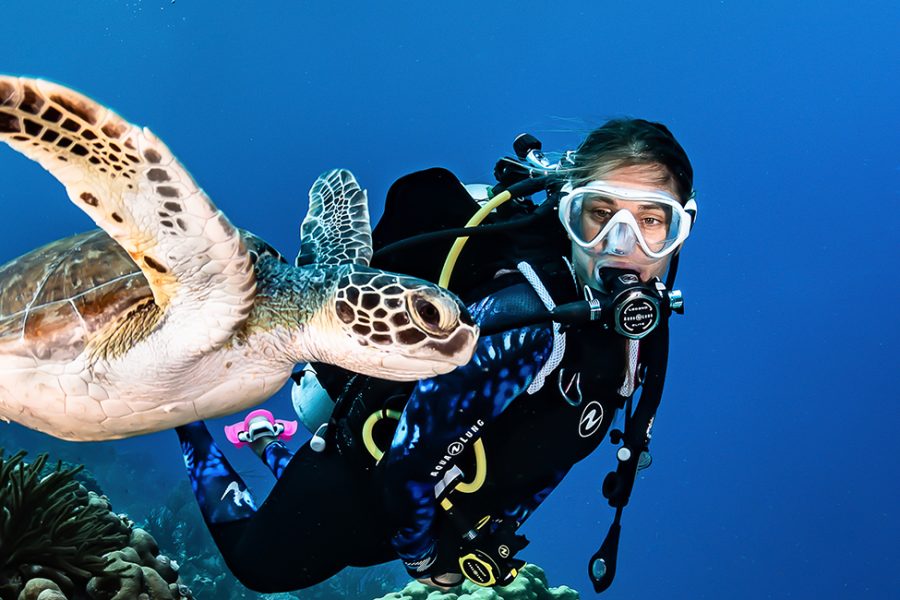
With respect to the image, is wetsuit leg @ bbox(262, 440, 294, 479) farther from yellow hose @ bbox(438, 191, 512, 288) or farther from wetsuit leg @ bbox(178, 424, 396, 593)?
yellow hose @ bbox(438, 191, 512, 288)

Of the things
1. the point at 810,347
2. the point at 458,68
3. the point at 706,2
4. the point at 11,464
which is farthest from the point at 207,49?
the point at 11,464

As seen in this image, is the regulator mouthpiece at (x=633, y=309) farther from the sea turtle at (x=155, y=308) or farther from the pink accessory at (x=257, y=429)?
the pink accessory at (x=257, y=429)

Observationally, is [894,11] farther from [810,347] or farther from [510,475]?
[510,475]

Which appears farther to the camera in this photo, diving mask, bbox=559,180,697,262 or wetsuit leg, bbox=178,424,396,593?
wetsuit leg, bbox=178,424,396,593

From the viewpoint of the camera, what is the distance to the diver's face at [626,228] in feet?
6.46

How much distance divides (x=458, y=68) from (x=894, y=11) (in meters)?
21.0

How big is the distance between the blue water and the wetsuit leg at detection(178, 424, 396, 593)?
75.7 feet

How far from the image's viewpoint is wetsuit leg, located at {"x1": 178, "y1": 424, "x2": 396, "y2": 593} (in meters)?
2.20

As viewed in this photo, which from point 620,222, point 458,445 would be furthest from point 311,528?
point 620,222

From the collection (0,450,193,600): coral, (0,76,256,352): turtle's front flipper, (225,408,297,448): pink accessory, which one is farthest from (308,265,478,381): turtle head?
(225,408,297,448): pink accessory

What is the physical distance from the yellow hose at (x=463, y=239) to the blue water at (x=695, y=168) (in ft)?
77.8

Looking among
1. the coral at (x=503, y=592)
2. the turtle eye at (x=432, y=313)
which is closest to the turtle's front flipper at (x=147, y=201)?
the turtle eye at (x=432, y=313)

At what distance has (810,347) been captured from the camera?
3288 cm

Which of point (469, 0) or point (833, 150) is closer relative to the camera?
point (833, 150)
